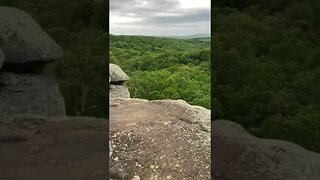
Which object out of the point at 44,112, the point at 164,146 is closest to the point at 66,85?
the point at 44,112

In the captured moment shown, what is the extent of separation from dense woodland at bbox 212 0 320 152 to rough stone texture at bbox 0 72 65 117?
225 cm

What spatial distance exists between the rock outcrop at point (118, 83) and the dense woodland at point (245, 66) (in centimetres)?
13

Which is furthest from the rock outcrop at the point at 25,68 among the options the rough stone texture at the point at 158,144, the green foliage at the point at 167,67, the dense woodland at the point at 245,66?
the rough stone texture at the point at 158,144

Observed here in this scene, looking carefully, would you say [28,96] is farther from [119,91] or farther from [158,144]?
[158,144]

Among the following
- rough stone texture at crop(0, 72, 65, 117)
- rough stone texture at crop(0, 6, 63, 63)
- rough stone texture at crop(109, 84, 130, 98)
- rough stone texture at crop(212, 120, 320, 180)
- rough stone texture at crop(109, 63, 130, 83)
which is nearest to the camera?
rough stone texture at crop(212, 120, 320, 180)

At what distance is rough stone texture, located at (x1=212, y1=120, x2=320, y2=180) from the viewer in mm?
5207

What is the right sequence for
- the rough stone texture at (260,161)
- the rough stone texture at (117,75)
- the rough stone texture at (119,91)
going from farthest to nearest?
the rough stone texture at (117,75)
the rough stone texture at (119,91)
the rough stone texture at (260,161)

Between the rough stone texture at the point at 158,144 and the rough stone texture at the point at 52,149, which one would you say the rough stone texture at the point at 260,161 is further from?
the rough stone texture at the point at 52,149

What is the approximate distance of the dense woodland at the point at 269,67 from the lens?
21.2 ft

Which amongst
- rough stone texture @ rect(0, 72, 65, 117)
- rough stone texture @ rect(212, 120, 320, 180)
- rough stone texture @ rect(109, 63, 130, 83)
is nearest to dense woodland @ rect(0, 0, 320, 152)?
rough stone texture @ rect(109, 63, 130, 83)

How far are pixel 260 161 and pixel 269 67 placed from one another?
188 centimetres

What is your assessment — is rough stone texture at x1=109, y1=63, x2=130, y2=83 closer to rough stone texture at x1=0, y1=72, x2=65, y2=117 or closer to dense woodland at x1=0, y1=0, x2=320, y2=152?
dense woodland at x1=0, y1=0, x2=320, y2=152

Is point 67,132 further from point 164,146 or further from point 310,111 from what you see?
point 310,111

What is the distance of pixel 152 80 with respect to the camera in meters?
6.52
